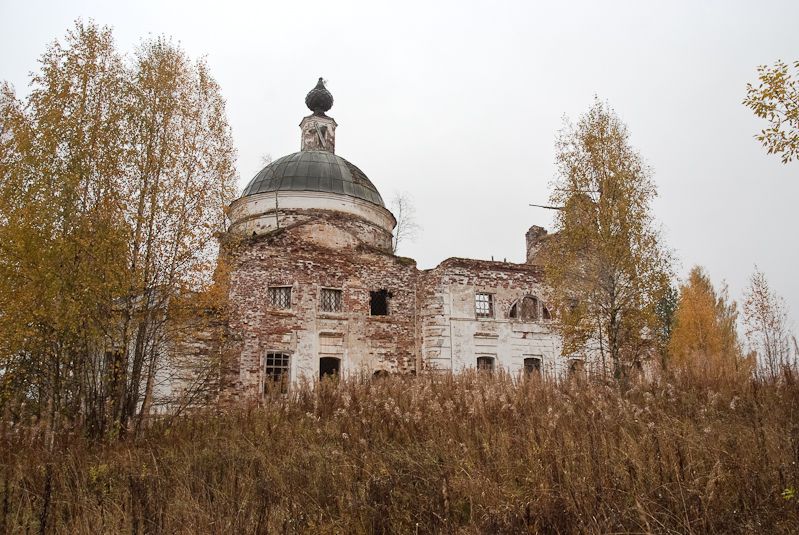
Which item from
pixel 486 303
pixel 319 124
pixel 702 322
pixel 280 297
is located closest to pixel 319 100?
pixel 319 124

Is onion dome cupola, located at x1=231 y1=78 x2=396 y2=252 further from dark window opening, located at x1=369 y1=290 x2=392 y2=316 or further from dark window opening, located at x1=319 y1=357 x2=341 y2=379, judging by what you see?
dark window opening, located at x1=319 y1=357 x2=341 y2=379

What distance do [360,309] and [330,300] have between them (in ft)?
3.98

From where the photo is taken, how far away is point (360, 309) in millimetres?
21234

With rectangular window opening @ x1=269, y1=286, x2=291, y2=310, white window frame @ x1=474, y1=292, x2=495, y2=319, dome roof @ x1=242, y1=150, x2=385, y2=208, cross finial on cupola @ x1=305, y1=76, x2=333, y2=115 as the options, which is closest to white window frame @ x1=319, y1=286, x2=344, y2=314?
rectangular window opening @ x1=269, y1=286, x2=291, y2=310

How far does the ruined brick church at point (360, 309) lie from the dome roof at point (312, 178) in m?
1.40

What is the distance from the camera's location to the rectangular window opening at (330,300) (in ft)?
68.3

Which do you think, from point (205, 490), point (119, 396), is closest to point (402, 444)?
point (205, 490)

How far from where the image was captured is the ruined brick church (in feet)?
65.2

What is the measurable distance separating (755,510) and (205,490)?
434 centimetres

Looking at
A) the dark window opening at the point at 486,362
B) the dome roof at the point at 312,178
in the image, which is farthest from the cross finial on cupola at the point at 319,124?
→ the dark window opening at the point at 486,362

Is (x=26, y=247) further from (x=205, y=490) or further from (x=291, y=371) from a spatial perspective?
(x=291, y=371)

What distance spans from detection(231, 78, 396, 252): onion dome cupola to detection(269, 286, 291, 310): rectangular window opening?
4.85 meters

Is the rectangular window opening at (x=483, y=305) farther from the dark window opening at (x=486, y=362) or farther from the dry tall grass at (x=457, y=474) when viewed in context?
the dry tall grass at (x=457, y=474)

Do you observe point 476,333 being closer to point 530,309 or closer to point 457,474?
point 530,309
